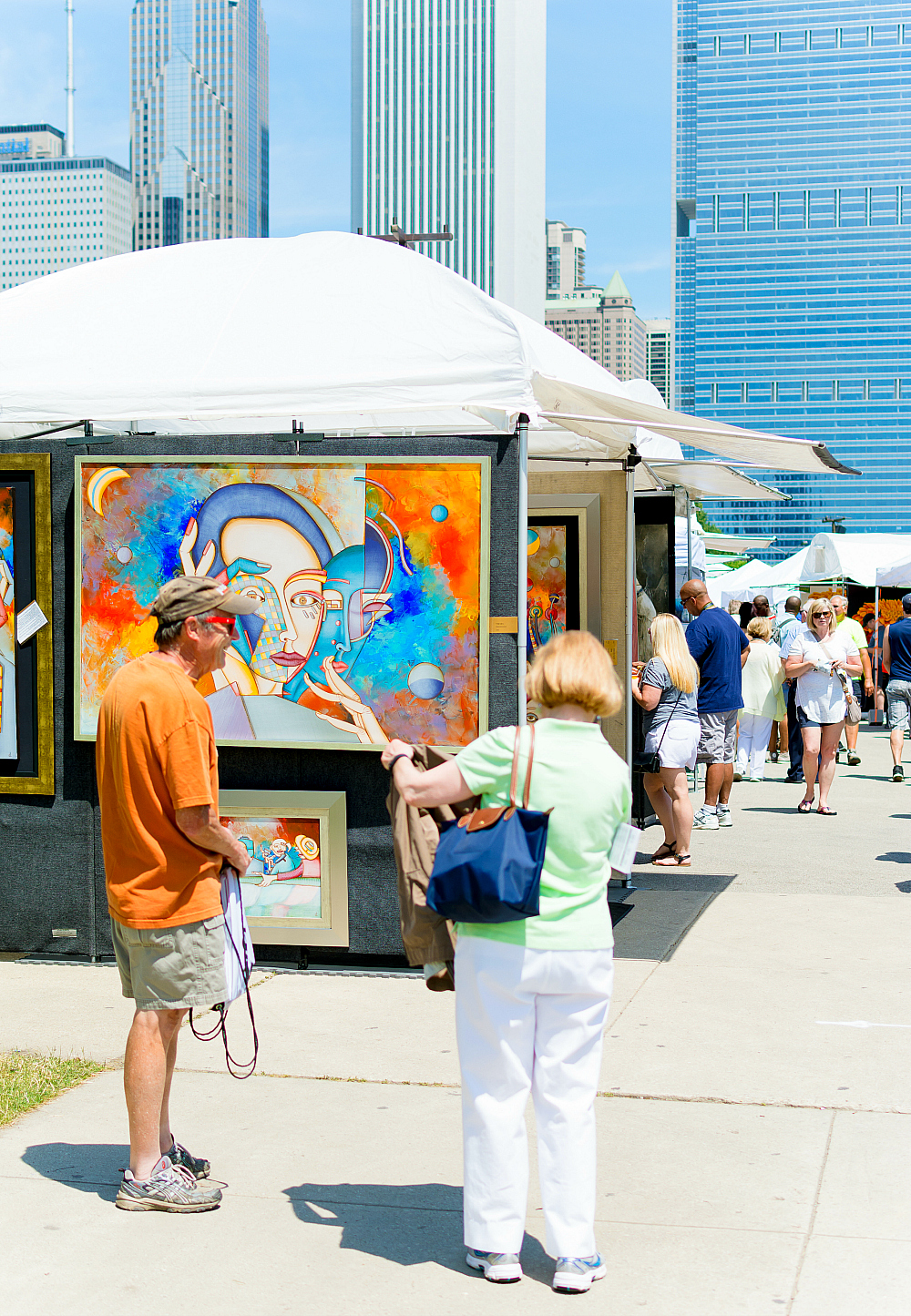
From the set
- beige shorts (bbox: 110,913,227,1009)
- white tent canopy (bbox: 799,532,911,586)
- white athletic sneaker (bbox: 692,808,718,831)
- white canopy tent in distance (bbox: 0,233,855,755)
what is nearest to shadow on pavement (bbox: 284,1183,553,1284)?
beige shorts (bbox: 110,913,227,1009)

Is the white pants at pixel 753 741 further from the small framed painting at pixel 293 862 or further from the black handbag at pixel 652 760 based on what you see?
the small framed painting at pixel 293 862

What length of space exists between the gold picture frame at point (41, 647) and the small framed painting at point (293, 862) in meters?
0.98

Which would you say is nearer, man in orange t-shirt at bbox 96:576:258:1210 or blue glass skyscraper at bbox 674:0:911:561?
man in orange t-shirt at bbox 96:576:258:1210

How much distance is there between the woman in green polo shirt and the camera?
144 inches

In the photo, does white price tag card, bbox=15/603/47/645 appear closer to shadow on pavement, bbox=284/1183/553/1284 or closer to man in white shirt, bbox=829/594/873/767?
shadow on pavement, bbox=284/1183/553/1284

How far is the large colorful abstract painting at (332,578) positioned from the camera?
22.9 feet

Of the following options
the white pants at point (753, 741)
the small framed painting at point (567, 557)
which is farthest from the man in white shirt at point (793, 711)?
the small framed painting at point (567, 557)

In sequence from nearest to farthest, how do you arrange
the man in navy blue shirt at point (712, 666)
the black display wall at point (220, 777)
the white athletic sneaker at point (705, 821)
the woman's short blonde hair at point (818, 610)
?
the black display wall at point (220, 777), the man in navy blue shirt at point (712, 666), the white athletic sneaker at point (705, 821), the woman's short blonde hair at point (818, 610)

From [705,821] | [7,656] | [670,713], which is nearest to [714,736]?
[705,821]

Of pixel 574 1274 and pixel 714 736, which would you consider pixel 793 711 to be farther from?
pixel 574 1274

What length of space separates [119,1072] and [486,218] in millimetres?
202080

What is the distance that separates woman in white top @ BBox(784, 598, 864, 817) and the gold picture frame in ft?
24.4

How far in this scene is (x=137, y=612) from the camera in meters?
7.29

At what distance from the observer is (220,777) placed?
730 centimetres
